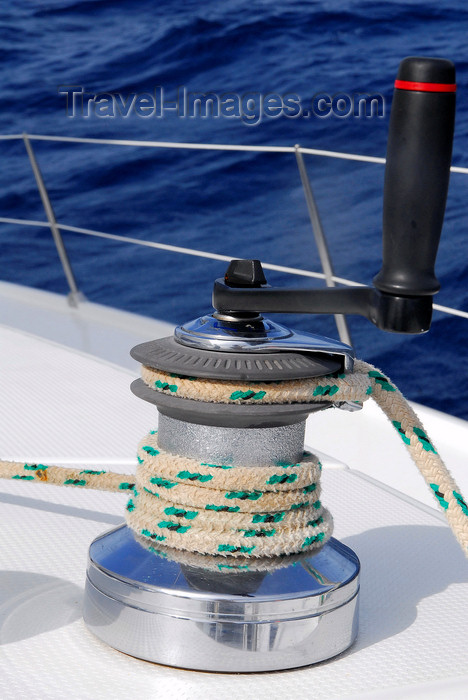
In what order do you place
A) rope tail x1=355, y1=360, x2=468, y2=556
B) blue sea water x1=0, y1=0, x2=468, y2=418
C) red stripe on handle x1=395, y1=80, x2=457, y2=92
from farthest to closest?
blue sea water x1=0, y1=0, x2=468, y2=418 → rope tail x1=355, y1=360, x2=468, y2=556 → red stripe on handle x1=395, y1=80, x2=457, y2=92

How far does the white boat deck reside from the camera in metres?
0.62

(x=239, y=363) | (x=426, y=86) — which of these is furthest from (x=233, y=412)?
(x=426, y=86)

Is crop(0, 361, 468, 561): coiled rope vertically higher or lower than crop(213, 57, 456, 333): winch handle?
lower

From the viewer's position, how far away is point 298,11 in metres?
9.00

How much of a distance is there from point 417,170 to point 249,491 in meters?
0.25

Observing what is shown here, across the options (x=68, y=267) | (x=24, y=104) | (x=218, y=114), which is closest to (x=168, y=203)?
(x=218, y=114)

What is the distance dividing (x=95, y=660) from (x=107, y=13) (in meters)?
9.58

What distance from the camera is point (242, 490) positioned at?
653mm

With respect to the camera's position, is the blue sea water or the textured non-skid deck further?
the blue sea water

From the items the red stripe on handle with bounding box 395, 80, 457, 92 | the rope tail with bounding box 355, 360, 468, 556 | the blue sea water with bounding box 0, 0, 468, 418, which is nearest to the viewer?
the red stripe on handle with bounding box 395, 80, 457, 92

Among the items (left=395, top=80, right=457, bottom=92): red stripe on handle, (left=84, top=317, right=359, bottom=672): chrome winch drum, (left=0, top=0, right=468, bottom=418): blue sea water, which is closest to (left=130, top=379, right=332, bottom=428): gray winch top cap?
(left=84, top=317, right=359, bottom=672): chrome winch drum

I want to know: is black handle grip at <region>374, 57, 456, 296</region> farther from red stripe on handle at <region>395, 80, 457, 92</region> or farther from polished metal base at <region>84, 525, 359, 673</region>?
polished metal base at <region>84, 525, 359, 673</region>

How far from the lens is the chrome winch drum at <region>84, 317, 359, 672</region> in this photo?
628mm

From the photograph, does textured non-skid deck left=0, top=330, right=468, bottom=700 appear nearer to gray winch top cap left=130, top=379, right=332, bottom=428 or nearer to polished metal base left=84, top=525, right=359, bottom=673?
polished metal base left=84, top=525, right=359, bottom=673
